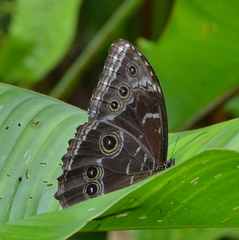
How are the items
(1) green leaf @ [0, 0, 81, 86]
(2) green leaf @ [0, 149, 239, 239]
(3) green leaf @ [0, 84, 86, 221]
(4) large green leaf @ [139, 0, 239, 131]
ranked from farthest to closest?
(1) green leaf @ [0, 0, 81, 86]
(4) large green leaf @ [139, 0, 239, 131]
(3) green leaf @ [0, 84, 86, 221]
(2) green leaf @ [0, 149, 239, 239]

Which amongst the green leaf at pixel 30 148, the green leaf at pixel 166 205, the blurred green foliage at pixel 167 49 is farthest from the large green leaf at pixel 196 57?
the green leaf at pixel 166 205

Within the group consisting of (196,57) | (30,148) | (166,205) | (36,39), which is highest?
(36,39)

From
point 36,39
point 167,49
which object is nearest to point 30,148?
point 167,49

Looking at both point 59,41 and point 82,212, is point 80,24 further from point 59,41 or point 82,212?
point 82,212

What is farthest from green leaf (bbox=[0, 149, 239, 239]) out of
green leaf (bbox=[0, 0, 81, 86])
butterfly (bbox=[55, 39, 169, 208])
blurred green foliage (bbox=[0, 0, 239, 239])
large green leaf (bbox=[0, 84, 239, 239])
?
green leaf (bbox=[0, 0, 81, 86])

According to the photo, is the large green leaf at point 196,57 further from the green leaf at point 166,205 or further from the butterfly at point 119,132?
the green leaf at point 166,205

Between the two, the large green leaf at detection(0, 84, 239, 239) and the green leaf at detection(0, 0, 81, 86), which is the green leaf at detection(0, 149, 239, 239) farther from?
the green leaf at detection(0, 0, 81, 86)

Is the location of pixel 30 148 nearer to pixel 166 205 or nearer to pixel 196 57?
pixel 166 205
